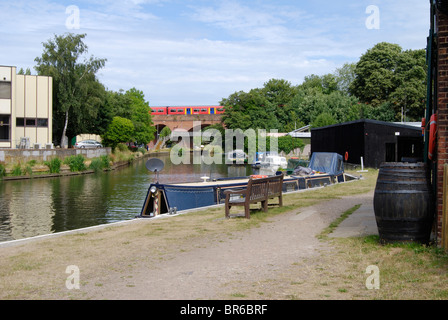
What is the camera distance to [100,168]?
58125 mm

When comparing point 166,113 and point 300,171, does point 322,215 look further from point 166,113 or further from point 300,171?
point 166,113

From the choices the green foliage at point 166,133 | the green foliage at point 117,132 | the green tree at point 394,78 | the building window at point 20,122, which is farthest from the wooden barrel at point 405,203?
the green foliage at point 166,133

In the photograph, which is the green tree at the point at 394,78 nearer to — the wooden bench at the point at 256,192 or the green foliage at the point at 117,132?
the green foliage at the point at 117,132

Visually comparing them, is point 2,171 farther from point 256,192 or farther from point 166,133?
point 166,133

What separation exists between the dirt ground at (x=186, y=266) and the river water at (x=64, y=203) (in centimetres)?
1078

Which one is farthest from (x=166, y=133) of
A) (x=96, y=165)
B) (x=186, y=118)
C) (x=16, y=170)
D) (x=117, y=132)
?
(x=16, y=170)

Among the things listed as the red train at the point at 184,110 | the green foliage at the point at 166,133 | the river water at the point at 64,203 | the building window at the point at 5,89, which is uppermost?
the red train at the point at 184,110

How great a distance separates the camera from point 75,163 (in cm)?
5444

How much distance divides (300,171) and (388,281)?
833 inches

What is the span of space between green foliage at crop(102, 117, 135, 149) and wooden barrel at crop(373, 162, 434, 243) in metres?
67.6

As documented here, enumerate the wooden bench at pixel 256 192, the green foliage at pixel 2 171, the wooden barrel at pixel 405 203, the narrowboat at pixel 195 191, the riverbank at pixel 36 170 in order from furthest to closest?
the riverbank at pixel 36 170, the green foliage at pixel 2 171, the narrowboat at pixel 195 191, the wooden bench at pixel 256 192, the wooden barrel at pixel 405 203

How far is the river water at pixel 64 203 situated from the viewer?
926 inches

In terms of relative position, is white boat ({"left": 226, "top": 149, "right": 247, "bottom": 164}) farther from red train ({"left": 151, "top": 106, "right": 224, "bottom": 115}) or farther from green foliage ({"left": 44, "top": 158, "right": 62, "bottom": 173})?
red train ({"left": 151, "top": 106, "right": 224, "bottom": 115})

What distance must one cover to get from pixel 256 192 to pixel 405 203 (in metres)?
6.45
